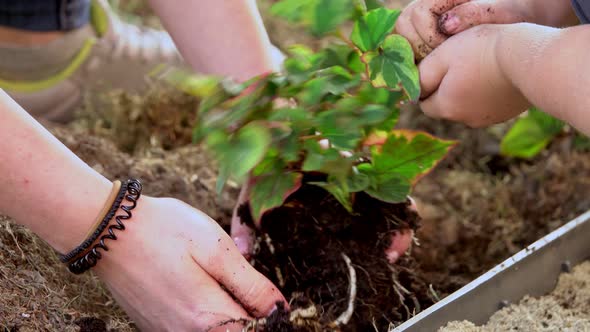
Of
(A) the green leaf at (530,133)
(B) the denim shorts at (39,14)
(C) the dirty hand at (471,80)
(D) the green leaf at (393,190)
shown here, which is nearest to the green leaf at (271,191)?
(D) the green leaf at (393,190)

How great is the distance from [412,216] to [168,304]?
0.41 meters

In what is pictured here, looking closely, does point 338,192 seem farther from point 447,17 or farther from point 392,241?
point 447,17

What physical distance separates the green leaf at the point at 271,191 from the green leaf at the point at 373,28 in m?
0.20

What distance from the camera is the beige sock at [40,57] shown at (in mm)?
1657

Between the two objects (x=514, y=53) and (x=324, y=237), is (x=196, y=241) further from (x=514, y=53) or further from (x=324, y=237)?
(x=514, y=53)

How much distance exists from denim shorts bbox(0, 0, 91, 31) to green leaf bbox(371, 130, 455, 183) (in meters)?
0.94

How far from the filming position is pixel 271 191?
1.00m

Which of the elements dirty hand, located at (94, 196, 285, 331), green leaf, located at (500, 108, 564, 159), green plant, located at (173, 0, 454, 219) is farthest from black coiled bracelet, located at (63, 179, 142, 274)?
green leaf, located at (500, 108, 564, 159)

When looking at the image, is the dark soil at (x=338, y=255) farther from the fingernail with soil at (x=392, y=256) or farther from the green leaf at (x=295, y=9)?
the green leaf at (x=295, y=9)

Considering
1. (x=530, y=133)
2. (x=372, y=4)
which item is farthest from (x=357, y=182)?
(x=530, y=133)

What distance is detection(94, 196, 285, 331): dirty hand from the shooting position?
880mm

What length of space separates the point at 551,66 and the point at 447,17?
19 centimetres

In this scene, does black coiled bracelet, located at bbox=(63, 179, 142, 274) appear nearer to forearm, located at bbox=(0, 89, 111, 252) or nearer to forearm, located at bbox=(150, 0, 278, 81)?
forearm, located at bbox=(0, 89, 111, 252)

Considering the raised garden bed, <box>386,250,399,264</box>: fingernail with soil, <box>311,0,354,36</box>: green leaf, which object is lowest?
the raised garden bed
